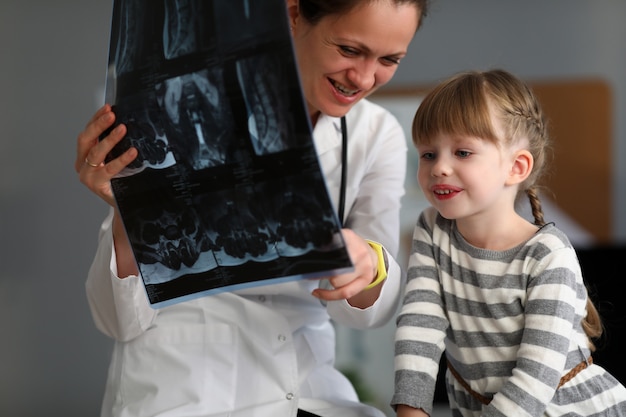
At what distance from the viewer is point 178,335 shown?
127cm

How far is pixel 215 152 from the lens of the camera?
0.92 metres

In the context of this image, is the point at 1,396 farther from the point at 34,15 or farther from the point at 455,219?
the point at 455,219

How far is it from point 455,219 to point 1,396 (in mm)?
2454

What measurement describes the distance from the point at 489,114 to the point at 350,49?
0.75 ft

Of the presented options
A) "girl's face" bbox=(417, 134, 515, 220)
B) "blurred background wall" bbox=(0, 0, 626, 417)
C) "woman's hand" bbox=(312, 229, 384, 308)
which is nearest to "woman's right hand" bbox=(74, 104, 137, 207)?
"woman's hand" bbox=(312, 229, 384, 308)

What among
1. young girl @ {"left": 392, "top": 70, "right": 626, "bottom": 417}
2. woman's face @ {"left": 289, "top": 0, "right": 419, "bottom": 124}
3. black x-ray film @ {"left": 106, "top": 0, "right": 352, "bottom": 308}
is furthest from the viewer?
woman's face @ {"left": 289, "top": 0, "right": 419, "bottom": 124}

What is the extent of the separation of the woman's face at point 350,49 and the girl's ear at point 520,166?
0.24m

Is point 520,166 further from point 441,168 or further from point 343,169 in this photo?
point 343,169

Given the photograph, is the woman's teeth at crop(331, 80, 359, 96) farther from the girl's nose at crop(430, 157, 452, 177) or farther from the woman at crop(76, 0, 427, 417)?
the girl's nose at crop(430, 157, 452, 177)

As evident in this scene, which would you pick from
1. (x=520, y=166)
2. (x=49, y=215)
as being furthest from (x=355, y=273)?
(x=49, y=215)

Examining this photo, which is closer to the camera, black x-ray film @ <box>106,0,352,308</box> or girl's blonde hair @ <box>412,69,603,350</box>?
black x-ray film @ <box>106,0,352,308</box>

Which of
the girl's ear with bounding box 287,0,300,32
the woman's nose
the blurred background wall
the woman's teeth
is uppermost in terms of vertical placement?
the girl's ear with bounding box 287,0,300,32

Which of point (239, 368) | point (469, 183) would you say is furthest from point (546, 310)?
point (239, 368)

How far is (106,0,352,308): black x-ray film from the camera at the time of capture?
864 mm
